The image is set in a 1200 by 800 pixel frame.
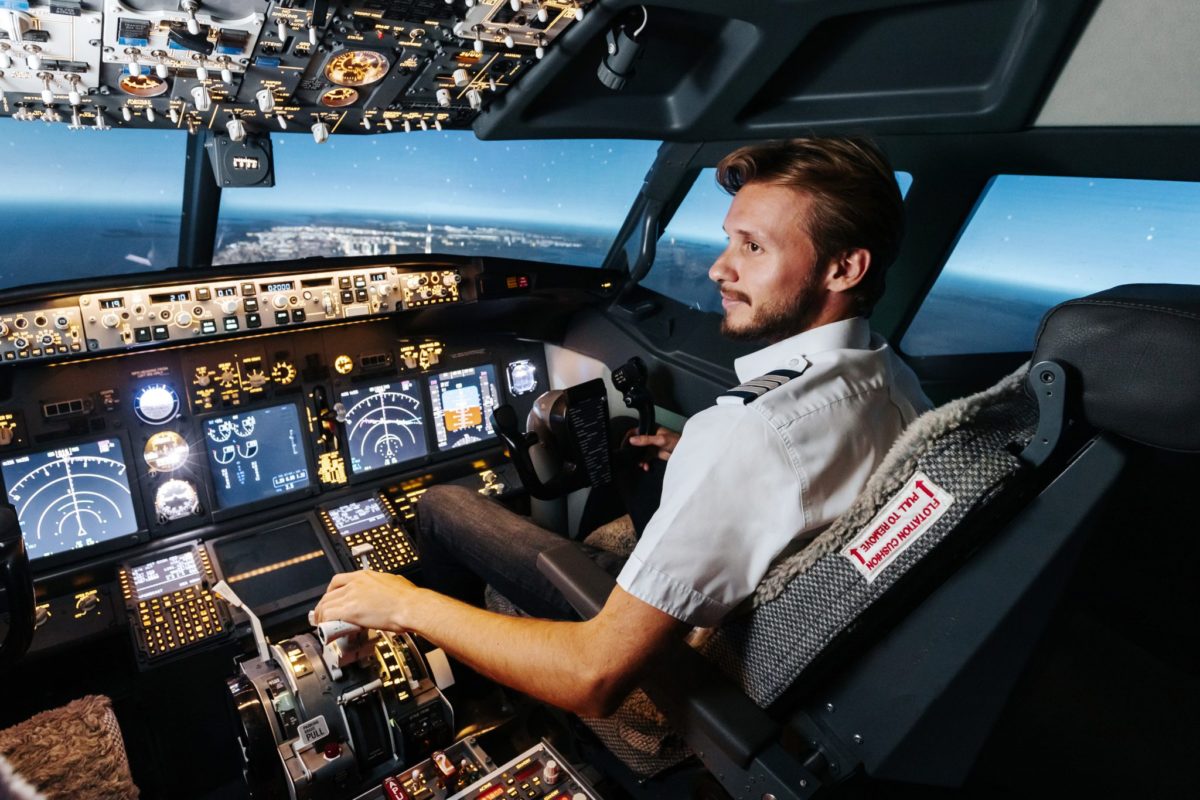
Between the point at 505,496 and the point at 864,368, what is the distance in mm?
1999

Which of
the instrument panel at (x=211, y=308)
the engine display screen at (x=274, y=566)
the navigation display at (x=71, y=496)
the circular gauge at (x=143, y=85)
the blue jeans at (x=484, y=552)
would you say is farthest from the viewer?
the engine display screen at (x=274, y=566)

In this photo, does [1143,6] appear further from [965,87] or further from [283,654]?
[283,654]

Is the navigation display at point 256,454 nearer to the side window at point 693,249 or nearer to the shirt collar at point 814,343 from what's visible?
the side window at point 693,249

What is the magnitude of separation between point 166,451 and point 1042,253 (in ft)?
9.65

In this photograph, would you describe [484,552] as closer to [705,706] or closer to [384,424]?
[705,706]

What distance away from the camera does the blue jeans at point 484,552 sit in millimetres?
1451

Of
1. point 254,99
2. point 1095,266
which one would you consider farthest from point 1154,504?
point 254,99

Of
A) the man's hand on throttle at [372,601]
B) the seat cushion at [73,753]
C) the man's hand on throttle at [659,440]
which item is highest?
the man's hand on throttle at [659,440]

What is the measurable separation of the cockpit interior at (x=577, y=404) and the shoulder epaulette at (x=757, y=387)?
0.18 meters

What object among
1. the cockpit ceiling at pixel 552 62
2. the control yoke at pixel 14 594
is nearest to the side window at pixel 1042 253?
the cockpit ceiling at pixel 552 62

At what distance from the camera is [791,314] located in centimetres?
122

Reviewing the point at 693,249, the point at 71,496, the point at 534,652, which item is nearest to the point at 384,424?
the point at 71,496

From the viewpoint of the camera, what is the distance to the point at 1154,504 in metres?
1.75

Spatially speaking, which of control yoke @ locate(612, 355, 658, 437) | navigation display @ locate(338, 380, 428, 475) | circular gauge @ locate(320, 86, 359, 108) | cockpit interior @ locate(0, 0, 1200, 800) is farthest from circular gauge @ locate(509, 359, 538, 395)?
circular gauge @ locate(320, 86, 359, 108)
